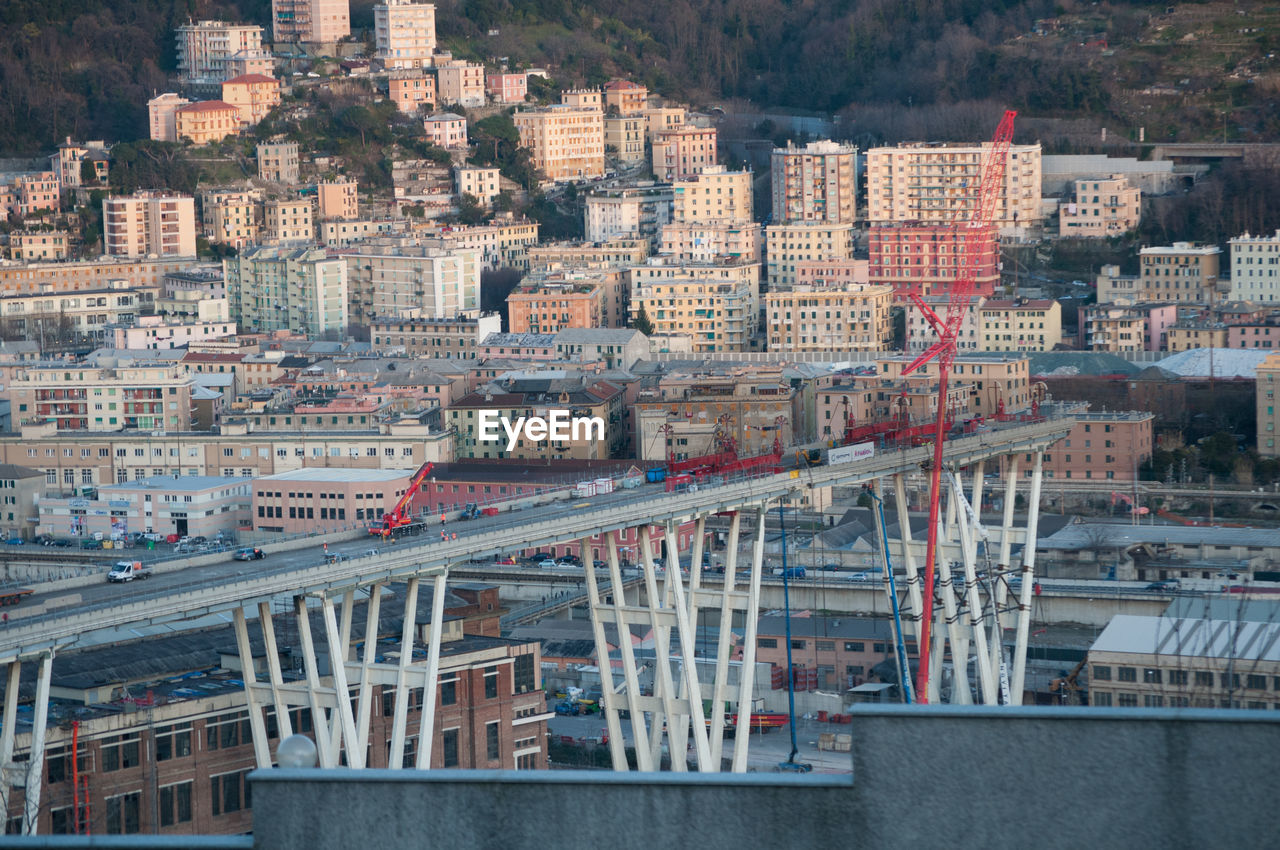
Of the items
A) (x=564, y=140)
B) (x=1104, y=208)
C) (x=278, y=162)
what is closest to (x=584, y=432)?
(x=1104, y=208)

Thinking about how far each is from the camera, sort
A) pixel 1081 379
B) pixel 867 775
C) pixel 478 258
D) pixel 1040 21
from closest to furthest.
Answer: pixel 867 775 → pixel 1081 379 → pixel 478 258 → pixel 1040 21

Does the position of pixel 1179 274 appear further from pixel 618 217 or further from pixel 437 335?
pixel 437 335

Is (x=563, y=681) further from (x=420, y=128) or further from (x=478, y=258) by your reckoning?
(x=420, y=128)

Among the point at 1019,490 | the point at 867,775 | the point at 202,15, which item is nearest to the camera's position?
the point at 867,775

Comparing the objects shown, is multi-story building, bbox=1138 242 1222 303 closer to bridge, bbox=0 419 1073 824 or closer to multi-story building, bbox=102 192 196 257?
bridge, bbox=0 419 1073 824

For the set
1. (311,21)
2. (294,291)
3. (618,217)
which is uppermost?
(311,21)

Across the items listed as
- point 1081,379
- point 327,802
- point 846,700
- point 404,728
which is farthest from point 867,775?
point 1081,379

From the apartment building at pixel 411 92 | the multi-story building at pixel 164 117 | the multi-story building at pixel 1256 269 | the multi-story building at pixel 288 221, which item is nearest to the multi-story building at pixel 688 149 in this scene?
the apartment building at pixel 411 92

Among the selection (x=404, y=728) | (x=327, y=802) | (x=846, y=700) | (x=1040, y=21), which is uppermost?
(x=1040, y=21)
